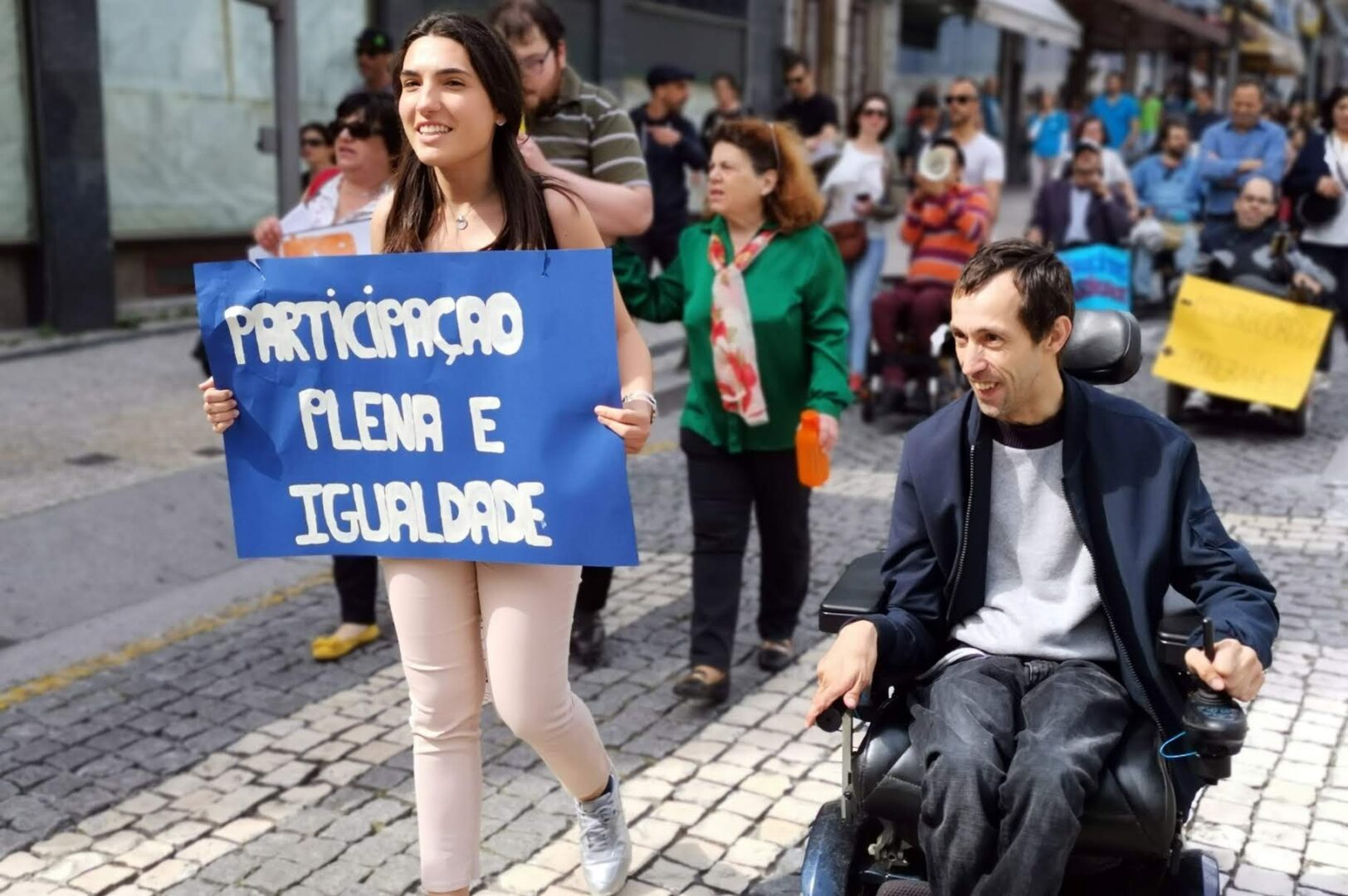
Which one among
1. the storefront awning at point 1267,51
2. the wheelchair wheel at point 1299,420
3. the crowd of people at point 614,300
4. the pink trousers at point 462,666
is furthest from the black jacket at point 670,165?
the storefront awning at point 1267,51

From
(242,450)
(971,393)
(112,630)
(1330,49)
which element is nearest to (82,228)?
(112,630)

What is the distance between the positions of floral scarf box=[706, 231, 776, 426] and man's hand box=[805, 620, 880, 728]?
1.78 metres

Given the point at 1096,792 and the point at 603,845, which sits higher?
the point at 1096,792

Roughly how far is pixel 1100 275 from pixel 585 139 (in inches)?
224

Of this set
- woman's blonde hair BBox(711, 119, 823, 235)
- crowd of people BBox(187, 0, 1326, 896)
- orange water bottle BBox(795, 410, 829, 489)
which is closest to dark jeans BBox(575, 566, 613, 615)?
crowd of people BBox(187, 0, 1326, 896)

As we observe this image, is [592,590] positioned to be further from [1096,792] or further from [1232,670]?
[1232,670]

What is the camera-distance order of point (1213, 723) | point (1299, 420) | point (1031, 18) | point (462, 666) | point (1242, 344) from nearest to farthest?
point (1213, 723) < point (462, 666) < point (1242, 344) < point (1299, 420) < point (1031, 18)

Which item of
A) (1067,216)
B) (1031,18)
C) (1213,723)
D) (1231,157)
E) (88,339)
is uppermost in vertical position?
(1031,18)

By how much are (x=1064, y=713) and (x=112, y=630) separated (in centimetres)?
371

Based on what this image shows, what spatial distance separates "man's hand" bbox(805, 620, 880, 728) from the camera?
8.78ft

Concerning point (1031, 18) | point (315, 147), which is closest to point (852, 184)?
point (315, 147)

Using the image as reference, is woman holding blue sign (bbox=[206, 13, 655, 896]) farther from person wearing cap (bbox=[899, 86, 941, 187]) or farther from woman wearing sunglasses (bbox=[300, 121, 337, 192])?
person wearing cap (bbox=[899, 86, 941, 187])

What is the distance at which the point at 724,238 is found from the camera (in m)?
4.59

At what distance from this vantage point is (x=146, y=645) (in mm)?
5156
